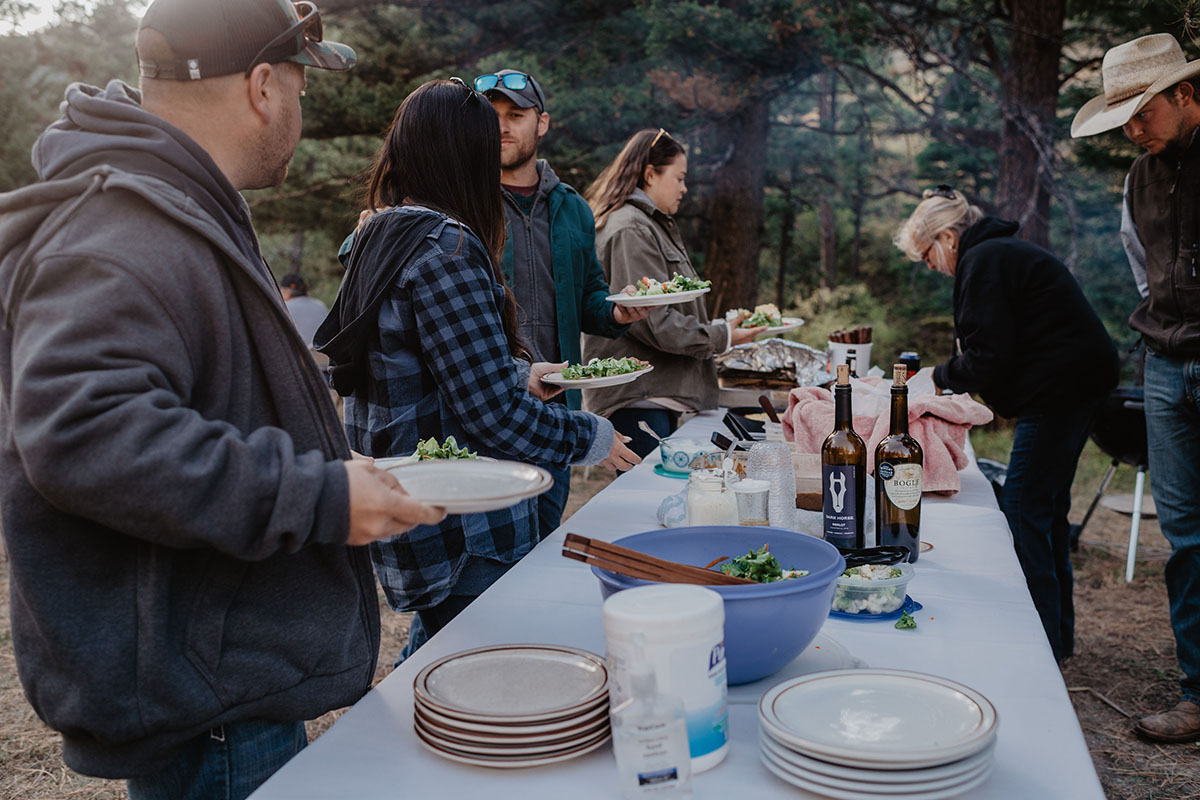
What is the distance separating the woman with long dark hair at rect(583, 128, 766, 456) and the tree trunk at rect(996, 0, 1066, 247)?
16.1 feet

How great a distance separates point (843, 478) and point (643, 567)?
698 millimetres

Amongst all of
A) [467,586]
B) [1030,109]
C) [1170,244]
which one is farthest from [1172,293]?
[1030,109]

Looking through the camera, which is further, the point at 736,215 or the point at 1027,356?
the point at 736,215

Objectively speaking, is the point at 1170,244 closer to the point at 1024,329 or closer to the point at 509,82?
the point at 1024,329

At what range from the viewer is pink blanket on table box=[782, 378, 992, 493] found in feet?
8.00

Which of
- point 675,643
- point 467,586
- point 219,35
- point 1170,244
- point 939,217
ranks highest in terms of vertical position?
point 219,35

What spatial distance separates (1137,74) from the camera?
306 centimetres

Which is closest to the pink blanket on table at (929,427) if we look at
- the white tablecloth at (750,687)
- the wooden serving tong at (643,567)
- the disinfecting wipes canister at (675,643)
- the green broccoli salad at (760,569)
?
the white tablecloth at (750,687)

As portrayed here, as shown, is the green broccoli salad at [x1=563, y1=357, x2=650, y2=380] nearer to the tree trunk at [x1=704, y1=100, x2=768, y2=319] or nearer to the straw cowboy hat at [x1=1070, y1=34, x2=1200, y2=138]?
the straw cowboy hat at [x1=1070, y1=34, x2=1200, y2=138]

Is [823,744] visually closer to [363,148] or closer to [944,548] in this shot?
[944,548]

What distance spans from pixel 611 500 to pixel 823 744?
4.81 feet

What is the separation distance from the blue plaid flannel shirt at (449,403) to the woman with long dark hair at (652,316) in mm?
1509

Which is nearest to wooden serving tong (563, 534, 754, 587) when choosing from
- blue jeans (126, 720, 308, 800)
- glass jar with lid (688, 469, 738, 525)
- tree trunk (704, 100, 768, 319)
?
blue jeans (126, 720, 308, 800)

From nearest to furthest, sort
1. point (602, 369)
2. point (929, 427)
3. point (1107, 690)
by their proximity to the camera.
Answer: point (929, 427), point (602, 369), point (1107, 690)
